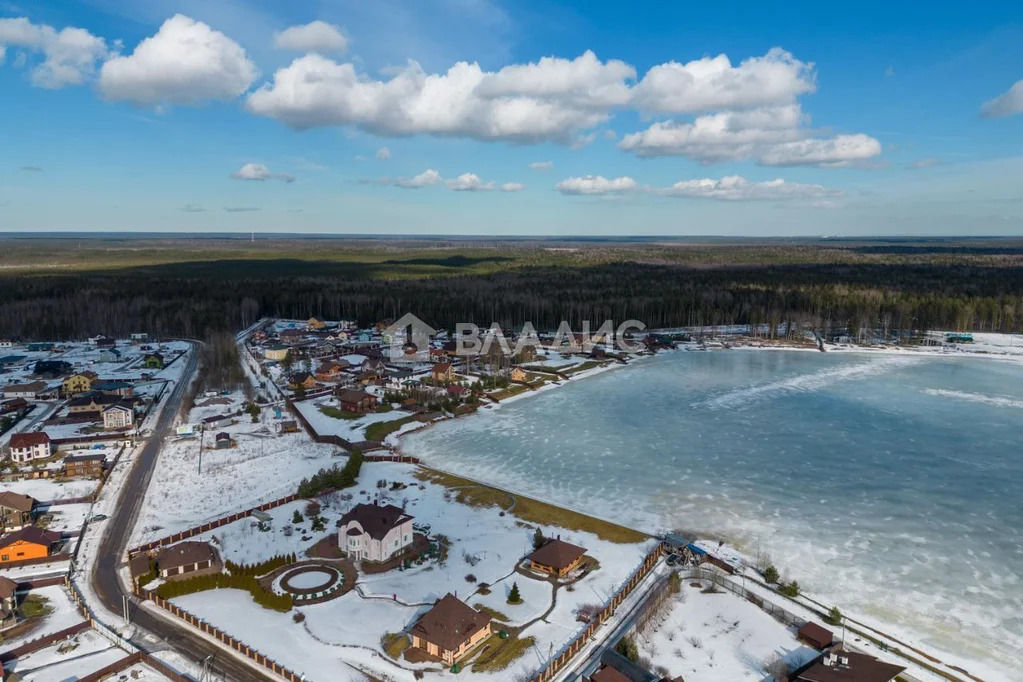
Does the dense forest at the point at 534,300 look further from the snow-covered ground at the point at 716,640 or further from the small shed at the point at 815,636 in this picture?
the small shed at the point at 815,636

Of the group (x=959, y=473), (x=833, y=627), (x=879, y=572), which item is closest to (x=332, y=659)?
(x=833, y=627)

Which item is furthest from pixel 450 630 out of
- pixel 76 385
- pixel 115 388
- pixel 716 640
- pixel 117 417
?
pixel 76 385

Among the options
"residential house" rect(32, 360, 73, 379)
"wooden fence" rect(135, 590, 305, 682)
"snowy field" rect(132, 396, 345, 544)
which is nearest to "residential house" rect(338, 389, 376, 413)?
"snowy field" rect(132, 396, 345, 544)

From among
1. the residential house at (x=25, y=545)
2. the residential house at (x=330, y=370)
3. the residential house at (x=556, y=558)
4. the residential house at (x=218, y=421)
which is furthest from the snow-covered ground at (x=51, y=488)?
the residential house at (x=330, y=370)

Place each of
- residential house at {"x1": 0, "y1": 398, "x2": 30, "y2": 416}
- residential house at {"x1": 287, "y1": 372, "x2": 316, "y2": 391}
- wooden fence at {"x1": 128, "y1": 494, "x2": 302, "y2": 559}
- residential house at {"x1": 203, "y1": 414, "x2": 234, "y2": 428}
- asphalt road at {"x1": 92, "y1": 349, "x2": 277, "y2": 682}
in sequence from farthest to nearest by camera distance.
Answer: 1. residential house at {"x1": 287, "y1": 372, "x2": 316, "y2": 391}
2. residential house at {"x1": 0, "y1": 398, "x2": 30, "y2": 416}
3. residential house at {"x1": 203, "y1": 414, "x2": 234, "y2": 428}
4. wooden fence at {"x1": 128, "y1": 494, "x2": 302, "y2": 559}
5. asphalt road at {"x1": 92, "y1": 349, "x2": 277, "y2": 682}

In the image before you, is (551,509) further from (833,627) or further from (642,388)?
(642,388)

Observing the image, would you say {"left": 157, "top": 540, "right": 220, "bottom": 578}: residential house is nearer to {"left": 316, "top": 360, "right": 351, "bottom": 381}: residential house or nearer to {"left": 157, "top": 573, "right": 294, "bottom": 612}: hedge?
{"left": 157, "top": 573, "right": 294, "bottom": 612}: hedge
